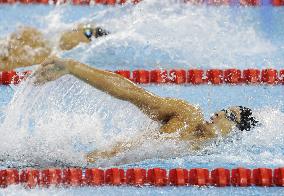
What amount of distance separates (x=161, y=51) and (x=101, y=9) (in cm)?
117

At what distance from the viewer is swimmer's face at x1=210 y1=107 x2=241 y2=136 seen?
11.5ft

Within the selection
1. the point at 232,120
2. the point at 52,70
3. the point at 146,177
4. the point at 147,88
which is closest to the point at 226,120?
the point at 232,120

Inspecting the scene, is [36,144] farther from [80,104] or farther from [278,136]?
[278,136]

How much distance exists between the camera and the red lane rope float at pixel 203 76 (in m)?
4.88

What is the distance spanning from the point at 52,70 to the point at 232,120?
97cm

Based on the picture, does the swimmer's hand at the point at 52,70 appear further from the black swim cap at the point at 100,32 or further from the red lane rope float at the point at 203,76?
the black swim cap at the point at 100,32

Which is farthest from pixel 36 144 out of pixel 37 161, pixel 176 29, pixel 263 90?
pixel 176 29

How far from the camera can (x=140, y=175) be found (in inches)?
131

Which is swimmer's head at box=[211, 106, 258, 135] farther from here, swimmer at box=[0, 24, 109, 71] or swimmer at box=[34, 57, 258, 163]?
swimmer at box=[0, 24, 109, 71]

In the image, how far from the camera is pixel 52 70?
3.18m

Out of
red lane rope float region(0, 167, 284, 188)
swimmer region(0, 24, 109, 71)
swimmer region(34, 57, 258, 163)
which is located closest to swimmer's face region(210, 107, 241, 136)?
swimmer region(34, 57, 258, 163)

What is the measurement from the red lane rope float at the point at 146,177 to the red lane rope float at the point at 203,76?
5.24ft

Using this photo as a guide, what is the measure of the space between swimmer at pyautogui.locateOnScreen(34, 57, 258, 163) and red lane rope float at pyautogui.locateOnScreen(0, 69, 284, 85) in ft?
4.40

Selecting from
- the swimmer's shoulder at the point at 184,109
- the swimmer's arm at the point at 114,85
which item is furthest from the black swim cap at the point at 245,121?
the swimmer's arm at the point at 114,85
